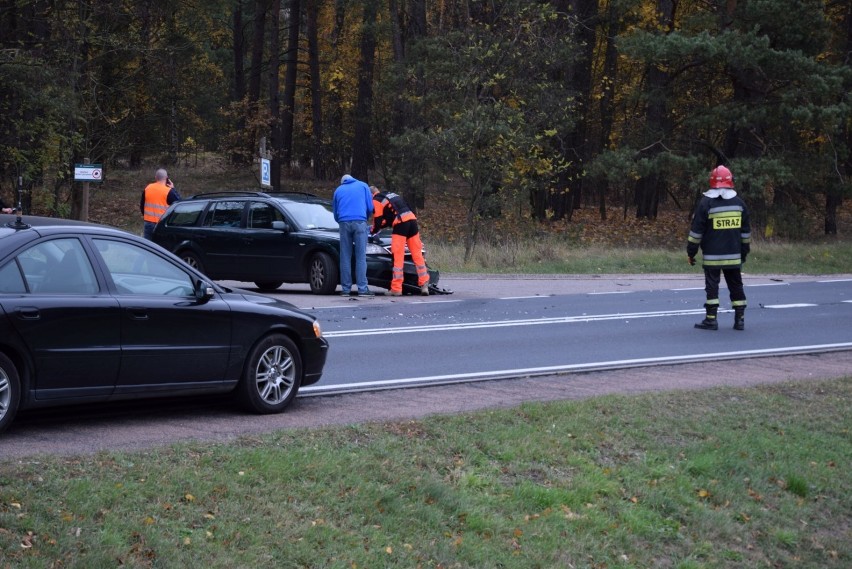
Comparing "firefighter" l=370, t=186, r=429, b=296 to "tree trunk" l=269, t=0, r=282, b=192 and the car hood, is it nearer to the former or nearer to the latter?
the car hood

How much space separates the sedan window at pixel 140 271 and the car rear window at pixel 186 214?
11.0 meters

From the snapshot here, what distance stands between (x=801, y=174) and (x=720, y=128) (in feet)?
10.4

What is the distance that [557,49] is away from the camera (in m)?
31.5

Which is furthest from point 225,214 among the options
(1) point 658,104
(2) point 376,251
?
(1) point 658,104

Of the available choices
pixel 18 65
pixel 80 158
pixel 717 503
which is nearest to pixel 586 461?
pixel 717 503

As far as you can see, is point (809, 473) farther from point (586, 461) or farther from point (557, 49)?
point (557, 49)

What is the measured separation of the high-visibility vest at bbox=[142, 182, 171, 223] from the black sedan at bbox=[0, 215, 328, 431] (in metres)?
11.9

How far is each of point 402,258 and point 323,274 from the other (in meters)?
1.35

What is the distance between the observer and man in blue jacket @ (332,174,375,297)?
16.8 m

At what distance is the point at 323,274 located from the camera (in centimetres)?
1780

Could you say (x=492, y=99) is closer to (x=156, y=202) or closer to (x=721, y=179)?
(x=156, y=202)

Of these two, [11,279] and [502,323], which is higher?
[11,279]

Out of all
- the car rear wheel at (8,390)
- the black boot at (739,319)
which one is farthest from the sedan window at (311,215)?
the car rear wheel at (8,390)

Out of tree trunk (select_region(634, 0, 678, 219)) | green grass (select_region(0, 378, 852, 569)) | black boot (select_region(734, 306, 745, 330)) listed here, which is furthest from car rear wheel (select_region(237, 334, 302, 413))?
tree trunk (select_region(634, 0, 678, 219))
